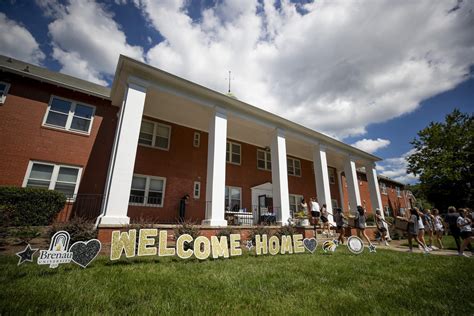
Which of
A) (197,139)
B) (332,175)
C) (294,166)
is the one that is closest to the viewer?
(197,139)

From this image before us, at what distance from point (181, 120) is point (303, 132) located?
8203mm

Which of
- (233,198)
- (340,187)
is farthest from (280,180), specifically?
(340,187)

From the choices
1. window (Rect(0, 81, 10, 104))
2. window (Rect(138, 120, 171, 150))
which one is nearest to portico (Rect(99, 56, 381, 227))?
window (Rect(138, 120, 171, 150))

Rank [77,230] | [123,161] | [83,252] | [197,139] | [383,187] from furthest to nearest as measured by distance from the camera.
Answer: [383,187] < [197,139] < [123,161] < [77,230] < [83,252]

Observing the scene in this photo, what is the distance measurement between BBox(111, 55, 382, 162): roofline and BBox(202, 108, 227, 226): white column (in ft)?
2.52

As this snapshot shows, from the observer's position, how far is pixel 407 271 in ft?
15.9

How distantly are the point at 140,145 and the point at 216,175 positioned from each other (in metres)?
5.54

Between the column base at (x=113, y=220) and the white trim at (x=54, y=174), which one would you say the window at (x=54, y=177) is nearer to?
the white trim at (x=54, y=174)

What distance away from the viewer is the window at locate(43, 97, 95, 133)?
1084 cm

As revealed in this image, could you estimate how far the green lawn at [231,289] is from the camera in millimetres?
2650

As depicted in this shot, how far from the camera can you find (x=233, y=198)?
14977 millimetres

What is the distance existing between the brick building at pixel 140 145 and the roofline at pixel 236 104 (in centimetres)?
5

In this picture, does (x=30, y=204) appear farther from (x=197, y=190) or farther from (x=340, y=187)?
(x=340, y=187)

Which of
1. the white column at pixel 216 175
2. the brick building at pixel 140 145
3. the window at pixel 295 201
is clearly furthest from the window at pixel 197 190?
the window at pixel 295 201
